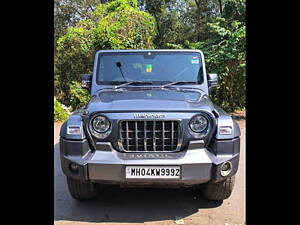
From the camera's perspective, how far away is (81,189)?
3.43 metres

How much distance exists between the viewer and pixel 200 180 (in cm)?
298

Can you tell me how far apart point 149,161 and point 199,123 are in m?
0.66

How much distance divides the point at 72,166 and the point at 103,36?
8890 mm

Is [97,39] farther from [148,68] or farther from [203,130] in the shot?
[203,130]

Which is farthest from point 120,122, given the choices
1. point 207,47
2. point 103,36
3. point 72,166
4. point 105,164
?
point 103,36

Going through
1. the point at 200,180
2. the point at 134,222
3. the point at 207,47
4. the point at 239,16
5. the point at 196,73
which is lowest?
the point at 134,222

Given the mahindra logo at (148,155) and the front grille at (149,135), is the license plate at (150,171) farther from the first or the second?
Answer: the front grille at (149,135)

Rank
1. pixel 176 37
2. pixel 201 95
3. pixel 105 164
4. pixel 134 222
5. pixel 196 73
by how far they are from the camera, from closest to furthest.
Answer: pixel 105 164
pixel 134 222
pixel 201 95
pixel 196 73
pixel 176 37

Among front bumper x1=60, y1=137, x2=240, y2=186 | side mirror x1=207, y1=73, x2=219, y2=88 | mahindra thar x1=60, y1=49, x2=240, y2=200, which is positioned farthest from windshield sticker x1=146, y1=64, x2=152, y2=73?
front bumper x1=60, y1=137, x2=240, y2=186

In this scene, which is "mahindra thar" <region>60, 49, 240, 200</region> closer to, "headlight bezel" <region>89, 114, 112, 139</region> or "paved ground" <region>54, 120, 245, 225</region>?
"headlight bezel" <region>89, 114, 112, 139</region>

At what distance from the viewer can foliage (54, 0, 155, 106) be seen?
37.0ft

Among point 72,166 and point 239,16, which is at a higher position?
point 239,16
